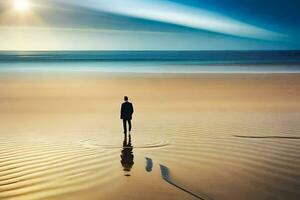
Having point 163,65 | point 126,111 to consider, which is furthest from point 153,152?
point 163,65

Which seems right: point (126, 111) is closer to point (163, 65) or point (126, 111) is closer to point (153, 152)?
point (153, 152)

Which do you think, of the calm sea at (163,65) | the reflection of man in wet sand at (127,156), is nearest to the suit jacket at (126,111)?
the reflection of man in wet sand at (127,156)

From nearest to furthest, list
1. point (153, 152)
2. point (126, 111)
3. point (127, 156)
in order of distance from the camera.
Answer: point (127, 156) < point (153, 152) < point (126, 111)

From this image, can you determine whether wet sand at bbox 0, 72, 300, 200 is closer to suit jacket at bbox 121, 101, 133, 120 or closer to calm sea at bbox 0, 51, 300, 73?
suit jacket at bbox 121, 101, 133, 120

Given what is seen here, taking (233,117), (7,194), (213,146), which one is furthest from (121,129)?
(7,194)

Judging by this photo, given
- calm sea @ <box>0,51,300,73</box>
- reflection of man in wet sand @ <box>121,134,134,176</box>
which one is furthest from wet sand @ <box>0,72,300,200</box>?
calm sea @ <box>0,51,300,73</box>

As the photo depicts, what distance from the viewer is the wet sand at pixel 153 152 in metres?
7.90

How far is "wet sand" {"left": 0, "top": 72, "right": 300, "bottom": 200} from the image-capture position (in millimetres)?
7898

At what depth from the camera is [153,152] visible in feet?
35.7

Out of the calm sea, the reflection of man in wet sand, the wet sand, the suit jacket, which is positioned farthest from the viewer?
the calm sea

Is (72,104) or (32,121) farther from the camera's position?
(72,104)

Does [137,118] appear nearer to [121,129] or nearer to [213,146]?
[121,129]

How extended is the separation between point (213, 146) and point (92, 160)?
130 inches

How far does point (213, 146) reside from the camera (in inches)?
451
